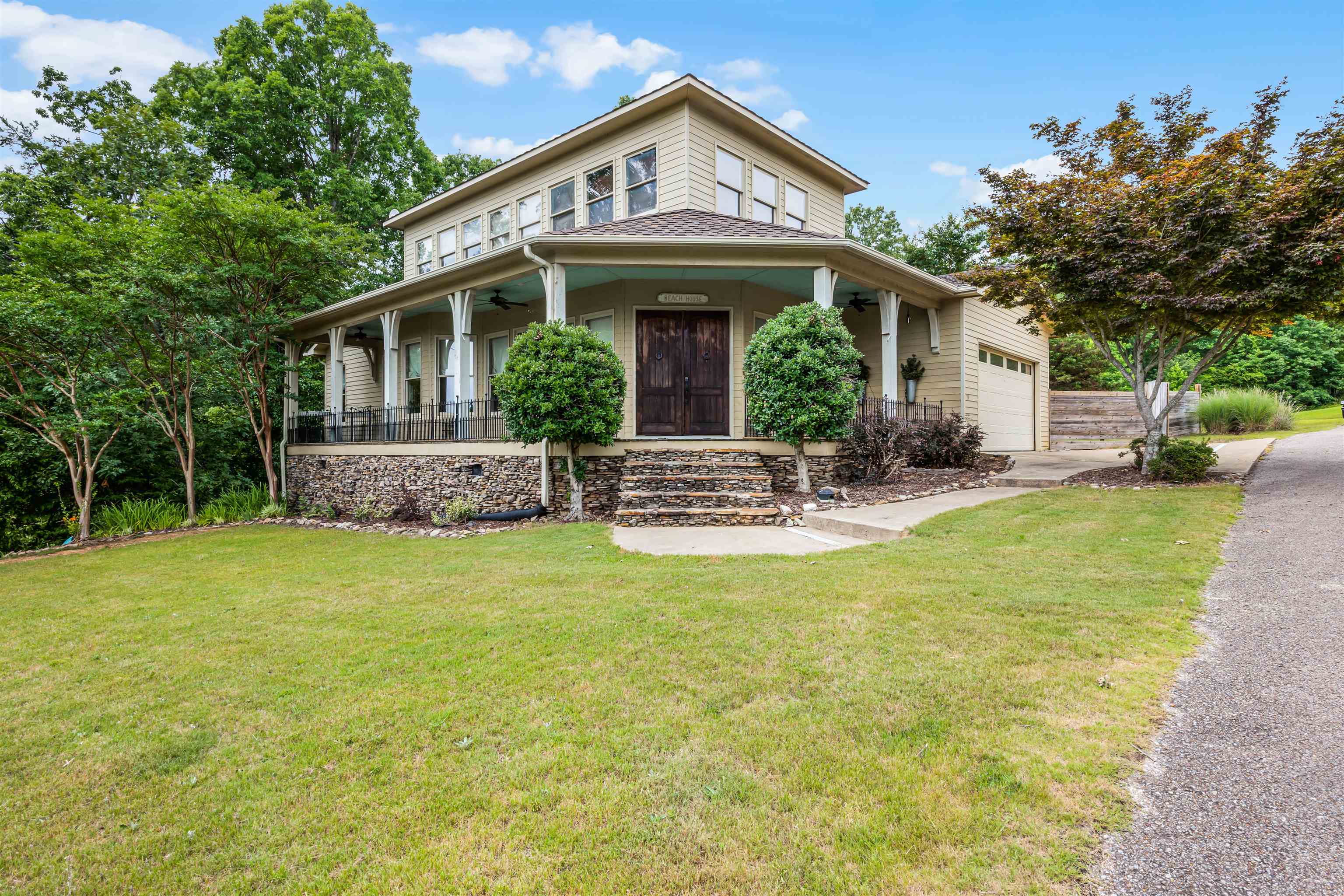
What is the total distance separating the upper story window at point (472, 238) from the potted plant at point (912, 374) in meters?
10.1

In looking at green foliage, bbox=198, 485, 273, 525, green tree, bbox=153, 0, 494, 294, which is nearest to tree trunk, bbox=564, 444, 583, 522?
green foliage, bbox=198, 485, 273, 525

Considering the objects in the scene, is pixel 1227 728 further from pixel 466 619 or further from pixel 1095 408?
pixel 1095 408

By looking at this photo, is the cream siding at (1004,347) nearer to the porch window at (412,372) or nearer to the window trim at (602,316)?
the window trim at (602,316)

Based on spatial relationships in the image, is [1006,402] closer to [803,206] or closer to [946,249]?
[803,206]

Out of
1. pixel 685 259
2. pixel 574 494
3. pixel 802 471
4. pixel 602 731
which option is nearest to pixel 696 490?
pixel 802 471

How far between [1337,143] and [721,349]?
325 inches

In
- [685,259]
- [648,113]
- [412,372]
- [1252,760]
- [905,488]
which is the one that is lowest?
[1252,760]

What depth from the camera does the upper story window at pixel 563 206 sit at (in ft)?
40.5

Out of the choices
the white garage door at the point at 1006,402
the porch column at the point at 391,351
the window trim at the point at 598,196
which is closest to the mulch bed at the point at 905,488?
the white garage door at the point at 1006,402

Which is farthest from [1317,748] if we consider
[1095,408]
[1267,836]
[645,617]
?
[1095,408]

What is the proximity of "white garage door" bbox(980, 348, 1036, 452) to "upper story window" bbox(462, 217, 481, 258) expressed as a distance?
1168cm

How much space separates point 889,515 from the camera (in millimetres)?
7223

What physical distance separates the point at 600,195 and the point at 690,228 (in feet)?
10.9

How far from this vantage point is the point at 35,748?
2590mm
